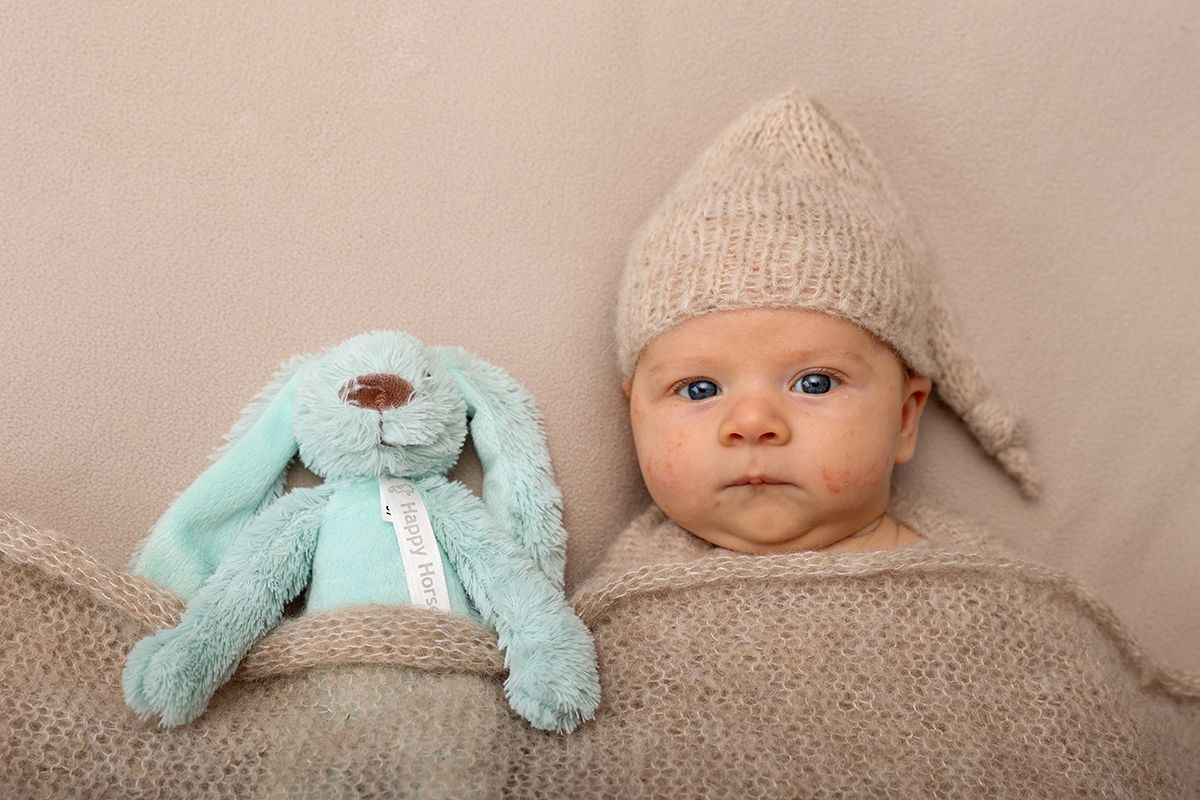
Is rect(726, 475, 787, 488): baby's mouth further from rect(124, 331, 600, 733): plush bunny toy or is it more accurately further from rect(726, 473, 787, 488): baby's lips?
rect(124, 331, 600, 733): plush bunny toy

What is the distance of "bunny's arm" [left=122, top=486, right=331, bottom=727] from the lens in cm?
89

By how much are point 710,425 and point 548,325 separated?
266mm

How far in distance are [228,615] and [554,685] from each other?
1.01 feet

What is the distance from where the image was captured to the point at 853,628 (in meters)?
1.01

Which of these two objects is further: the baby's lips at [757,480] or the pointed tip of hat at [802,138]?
the pointed tip of hat at [802,138]

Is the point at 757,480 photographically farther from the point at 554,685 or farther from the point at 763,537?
the point at 554,685

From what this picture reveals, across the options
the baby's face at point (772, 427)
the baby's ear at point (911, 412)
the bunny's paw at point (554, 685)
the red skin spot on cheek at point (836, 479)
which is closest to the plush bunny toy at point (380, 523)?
the bunny's paw at point (554, 685)

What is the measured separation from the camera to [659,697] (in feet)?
3.23

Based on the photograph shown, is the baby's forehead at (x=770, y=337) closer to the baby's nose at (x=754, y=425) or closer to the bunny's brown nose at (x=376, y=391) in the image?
the baby's nose at (x=754, y=425)

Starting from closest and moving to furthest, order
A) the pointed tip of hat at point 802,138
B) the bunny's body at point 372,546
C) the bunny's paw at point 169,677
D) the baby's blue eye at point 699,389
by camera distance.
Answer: the bunny's paw at point 169,677
the bunny's body at point 372,546
the baby's blue eye at point 699,389
the pointed tip of hat at point 802,138

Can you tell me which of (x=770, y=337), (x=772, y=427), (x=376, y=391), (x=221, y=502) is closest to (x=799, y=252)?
(x=770, y=337)

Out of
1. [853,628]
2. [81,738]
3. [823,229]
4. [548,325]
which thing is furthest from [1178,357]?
[81,738]

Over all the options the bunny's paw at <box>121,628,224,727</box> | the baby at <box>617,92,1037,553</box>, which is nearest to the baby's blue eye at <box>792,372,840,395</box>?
the baby at <box>617,92,1037,553</box>

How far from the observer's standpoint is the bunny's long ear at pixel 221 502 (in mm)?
1056
